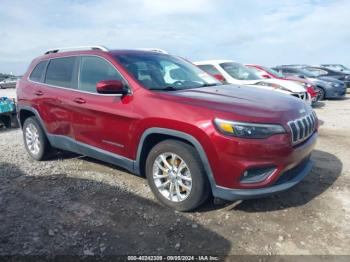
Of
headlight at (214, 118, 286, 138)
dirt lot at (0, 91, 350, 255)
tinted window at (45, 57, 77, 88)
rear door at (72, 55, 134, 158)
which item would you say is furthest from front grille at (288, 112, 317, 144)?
tinted window at (45, 57, 77, 88)

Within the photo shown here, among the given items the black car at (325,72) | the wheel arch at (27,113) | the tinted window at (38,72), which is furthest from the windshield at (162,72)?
the black car at (325,72)

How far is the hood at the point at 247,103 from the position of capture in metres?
3.35

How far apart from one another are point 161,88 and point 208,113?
3.02 ft

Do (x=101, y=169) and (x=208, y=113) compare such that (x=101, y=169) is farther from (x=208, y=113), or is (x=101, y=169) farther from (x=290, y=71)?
(x=290, y=71)

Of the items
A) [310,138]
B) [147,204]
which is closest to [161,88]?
[147,204]

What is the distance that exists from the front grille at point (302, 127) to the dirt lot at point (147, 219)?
0.83 m

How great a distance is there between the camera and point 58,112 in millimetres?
5043

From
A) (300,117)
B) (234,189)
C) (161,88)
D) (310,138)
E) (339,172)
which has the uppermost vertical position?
(161,88)

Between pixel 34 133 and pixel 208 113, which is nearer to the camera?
pixel 208 113

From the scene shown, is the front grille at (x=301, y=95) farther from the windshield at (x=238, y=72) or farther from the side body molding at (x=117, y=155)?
the side body molding at (x=117, y=155)

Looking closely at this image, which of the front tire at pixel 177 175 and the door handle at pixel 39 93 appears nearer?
the front tire at pixel 177 175

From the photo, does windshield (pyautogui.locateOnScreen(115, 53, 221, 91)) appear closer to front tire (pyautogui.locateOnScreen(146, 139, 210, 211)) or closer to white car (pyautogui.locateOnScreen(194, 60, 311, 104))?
front tire (pyautogui.locateOnScreen(146, 139, 210, 211))

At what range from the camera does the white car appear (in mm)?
9703

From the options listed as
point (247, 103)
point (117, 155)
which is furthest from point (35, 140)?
point (247, 103)
